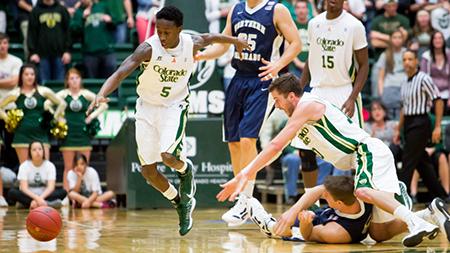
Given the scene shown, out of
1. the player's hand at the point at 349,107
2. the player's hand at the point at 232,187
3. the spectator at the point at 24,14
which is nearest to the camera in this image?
the player's hand at the point at 232,187

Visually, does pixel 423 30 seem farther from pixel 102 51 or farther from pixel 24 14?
pixel 24 14

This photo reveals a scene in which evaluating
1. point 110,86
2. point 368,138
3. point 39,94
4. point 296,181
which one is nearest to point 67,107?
point 39,94

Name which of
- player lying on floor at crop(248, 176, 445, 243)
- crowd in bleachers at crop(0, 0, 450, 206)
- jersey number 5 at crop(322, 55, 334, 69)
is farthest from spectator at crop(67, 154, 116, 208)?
player lying on floor at crop(248, 176, 445, 243)

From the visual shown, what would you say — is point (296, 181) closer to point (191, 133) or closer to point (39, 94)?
point (191, 133)

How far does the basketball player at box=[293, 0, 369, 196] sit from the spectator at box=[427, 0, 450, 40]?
724 centimetres

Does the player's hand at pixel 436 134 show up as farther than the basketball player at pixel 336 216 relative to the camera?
Yes

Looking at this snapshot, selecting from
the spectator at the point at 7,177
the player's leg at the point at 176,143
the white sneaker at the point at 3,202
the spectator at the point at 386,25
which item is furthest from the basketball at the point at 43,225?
the spectator at the point at 386,25

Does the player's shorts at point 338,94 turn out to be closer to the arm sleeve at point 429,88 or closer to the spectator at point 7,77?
the arm sleeve at point 429,88

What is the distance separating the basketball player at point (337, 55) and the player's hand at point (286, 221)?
1777 mm

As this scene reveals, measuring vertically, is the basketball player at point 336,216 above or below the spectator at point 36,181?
above

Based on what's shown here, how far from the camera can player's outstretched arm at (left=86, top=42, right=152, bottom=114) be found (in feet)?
28.9

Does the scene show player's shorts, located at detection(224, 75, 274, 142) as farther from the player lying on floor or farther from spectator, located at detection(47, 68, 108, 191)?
spectator, located at detection(47, 68, 108, 191)

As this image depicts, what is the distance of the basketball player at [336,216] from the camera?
8.66 metres

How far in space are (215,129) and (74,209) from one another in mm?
2343
